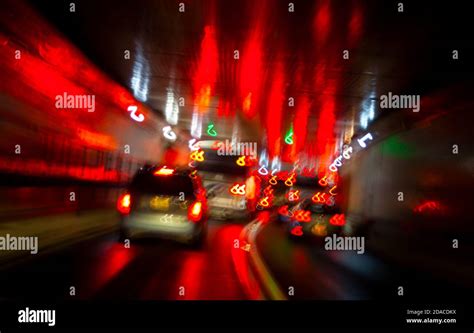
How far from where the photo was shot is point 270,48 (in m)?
12.4

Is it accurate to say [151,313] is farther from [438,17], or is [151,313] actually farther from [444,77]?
[444,77]

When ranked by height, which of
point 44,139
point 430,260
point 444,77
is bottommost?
point 430,260

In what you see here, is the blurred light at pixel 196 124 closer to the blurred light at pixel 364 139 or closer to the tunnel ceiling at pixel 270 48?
the tunnel ceiling at pixel 270 48

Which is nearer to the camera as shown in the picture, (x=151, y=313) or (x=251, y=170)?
(x=151, y=313)

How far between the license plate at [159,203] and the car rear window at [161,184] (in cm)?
19

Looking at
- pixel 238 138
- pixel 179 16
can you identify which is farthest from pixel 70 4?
pixel 238 138

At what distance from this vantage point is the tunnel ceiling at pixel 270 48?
1003 cm

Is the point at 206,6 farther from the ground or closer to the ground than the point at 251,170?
farther from the ground

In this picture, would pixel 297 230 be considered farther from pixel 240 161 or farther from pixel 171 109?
pixel 171 109

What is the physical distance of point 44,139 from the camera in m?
15.1

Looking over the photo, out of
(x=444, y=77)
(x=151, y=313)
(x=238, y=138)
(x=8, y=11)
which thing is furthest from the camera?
(x=238, y=138)

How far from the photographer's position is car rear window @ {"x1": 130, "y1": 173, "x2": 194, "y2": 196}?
485 inches

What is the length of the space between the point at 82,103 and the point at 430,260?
8.29 metres

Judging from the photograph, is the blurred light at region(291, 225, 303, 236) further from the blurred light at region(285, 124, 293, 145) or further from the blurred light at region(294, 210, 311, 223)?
the blurred light at region(285, 124, 293, 145)
